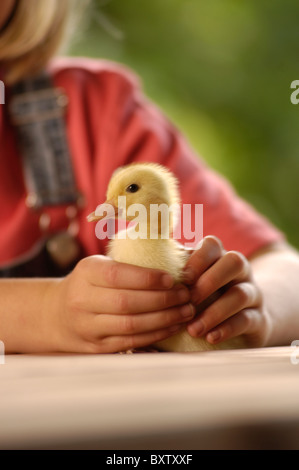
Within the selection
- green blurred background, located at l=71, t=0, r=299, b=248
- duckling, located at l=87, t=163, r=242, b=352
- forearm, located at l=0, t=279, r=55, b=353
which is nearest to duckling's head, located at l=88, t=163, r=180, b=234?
duckling, located at l=87, t=163, r=242, b=352

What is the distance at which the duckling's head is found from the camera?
13.0 inches

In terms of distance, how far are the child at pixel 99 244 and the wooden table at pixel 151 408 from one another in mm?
70

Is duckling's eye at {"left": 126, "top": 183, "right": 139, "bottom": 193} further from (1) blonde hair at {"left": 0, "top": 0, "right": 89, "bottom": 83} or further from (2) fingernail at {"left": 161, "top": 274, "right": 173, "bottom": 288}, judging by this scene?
(1) blonde hair at {"left": 0, "top": 0, "right": 89, "bottom": 83}

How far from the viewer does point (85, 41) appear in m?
1.25

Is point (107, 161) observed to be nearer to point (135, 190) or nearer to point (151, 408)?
point (135, 190)

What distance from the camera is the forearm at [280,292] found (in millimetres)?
427

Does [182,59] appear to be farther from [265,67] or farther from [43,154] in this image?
[43,154]

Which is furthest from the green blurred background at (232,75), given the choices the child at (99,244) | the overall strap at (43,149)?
the overall strap at (43,149)

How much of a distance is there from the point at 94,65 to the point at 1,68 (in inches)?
4.8

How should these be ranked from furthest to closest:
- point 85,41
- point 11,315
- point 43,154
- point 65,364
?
1. point 85,41
2. point 43,154
3. point 11,315
4. point 65,364

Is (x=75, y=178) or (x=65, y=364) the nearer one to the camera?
(x=65, y=364)

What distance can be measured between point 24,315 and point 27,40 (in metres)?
0.41

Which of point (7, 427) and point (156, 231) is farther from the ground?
point (156, 231)

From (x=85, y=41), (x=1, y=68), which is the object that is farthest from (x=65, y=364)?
(x=85, y=41)
